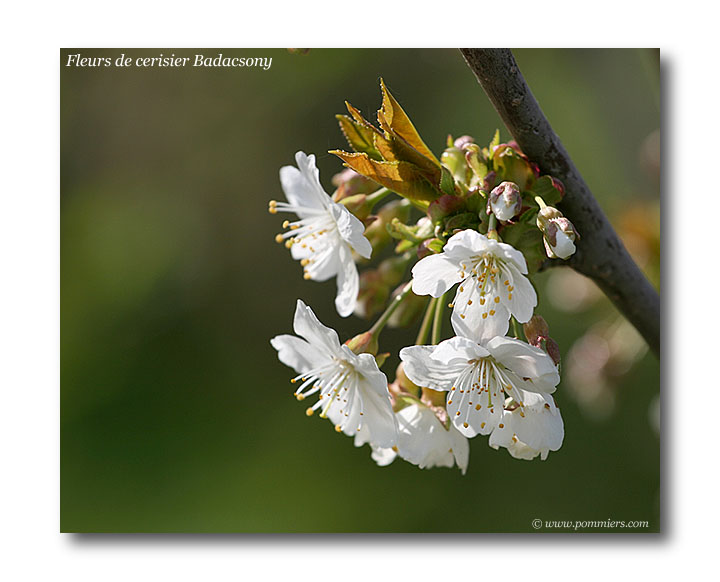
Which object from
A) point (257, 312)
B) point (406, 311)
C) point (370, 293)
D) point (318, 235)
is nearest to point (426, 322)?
point (406, 311)

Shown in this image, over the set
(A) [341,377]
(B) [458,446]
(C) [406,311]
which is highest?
(C) [406,311]

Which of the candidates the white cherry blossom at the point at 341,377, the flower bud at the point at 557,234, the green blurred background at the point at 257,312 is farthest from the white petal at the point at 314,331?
the green blurred background at the point at 257,312

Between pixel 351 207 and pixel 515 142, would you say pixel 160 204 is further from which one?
pixel 515 142

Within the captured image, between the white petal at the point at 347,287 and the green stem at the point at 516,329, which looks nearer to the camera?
the green stem at the point at 516,329

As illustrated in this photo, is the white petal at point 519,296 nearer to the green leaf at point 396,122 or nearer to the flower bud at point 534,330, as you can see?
the flower bud at point 534,330

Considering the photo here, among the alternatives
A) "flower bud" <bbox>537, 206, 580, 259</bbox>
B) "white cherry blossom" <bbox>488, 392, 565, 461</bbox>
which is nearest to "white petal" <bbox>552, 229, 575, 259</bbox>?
"flower bud" <bbox>537, 206, 580, 259</bbox>

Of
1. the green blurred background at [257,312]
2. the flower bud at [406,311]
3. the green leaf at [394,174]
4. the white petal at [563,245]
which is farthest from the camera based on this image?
the green blurred background at [257,312]

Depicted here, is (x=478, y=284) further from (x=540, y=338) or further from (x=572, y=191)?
(x=572, y=191)
